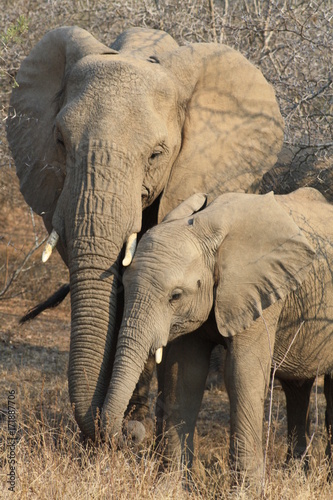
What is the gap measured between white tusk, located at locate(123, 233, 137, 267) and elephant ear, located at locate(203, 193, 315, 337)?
1.47 ft

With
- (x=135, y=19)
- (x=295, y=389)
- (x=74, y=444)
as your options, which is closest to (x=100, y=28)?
(x=135, y=19)

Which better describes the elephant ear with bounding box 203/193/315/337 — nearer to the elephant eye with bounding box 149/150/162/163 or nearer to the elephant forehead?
the elephant eye with bounding box 149/150/162/163

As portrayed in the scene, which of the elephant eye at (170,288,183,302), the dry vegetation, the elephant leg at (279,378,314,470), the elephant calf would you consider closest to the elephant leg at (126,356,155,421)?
the dry vegetation

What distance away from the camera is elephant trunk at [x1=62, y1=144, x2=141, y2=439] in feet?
17.9

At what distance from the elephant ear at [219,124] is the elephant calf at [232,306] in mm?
439

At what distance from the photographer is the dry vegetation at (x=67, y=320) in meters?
4.92

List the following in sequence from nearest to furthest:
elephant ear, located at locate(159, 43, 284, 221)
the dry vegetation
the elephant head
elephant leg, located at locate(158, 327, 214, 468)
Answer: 1. the dry vegetation
2. the elephant head
3. elephant leg, located at locate(158, 327, 214, 468)
4. elephant ear, located at locate(159, 43, 284, 221)

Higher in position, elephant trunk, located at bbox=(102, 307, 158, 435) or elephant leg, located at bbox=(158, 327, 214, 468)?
elephant trunk, located at bbox=(102, 307, 158, 435)

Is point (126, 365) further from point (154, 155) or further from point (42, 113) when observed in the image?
point (42, 113)

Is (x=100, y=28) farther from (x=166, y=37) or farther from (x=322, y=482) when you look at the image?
(x=322, y=482)

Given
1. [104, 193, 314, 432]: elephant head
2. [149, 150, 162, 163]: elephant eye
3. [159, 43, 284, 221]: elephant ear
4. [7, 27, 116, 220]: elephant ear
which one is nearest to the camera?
[104, 193, 314, 432]: elephant head

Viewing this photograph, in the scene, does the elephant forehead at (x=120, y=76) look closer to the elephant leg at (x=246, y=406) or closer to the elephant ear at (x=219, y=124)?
the elephant ear at (x=219, y=124)

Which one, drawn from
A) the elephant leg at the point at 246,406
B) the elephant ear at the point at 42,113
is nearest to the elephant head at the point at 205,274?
the elephant leg at the point at 246,406

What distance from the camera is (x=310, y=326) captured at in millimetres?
5824
